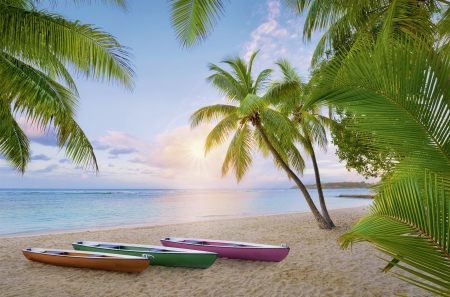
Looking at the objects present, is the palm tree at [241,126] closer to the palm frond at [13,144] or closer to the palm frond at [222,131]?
the palm frond at [222,131]

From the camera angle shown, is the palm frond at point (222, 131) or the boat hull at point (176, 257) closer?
the boat hull at point (176, 257)

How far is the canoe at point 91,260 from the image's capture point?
212 inches

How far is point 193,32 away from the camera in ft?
12.9

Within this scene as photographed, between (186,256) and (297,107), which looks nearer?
(186,256)

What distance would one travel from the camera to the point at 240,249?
20.3 feet

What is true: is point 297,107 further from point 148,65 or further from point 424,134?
point 424,134

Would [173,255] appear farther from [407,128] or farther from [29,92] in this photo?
[407,128]

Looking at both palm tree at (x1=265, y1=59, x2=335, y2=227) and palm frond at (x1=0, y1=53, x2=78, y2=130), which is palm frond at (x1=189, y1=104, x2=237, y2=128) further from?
palm frond at (x1=0, y1=53, x2=78, y2=130)

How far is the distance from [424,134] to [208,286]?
14.0 ft

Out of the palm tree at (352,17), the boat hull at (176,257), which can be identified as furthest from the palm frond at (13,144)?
the palm tree at (352,17)

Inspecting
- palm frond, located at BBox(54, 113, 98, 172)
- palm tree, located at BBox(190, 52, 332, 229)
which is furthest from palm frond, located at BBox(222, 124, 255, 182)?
palm frond, located at BBox(54, 113, 98, 172)

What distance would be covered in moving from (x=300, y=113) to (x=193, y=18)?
7267 millimetres

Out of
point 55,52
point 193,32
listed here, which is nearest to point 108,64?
point 55,52

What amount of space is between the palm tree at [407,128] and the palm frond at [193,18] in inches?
92.9
